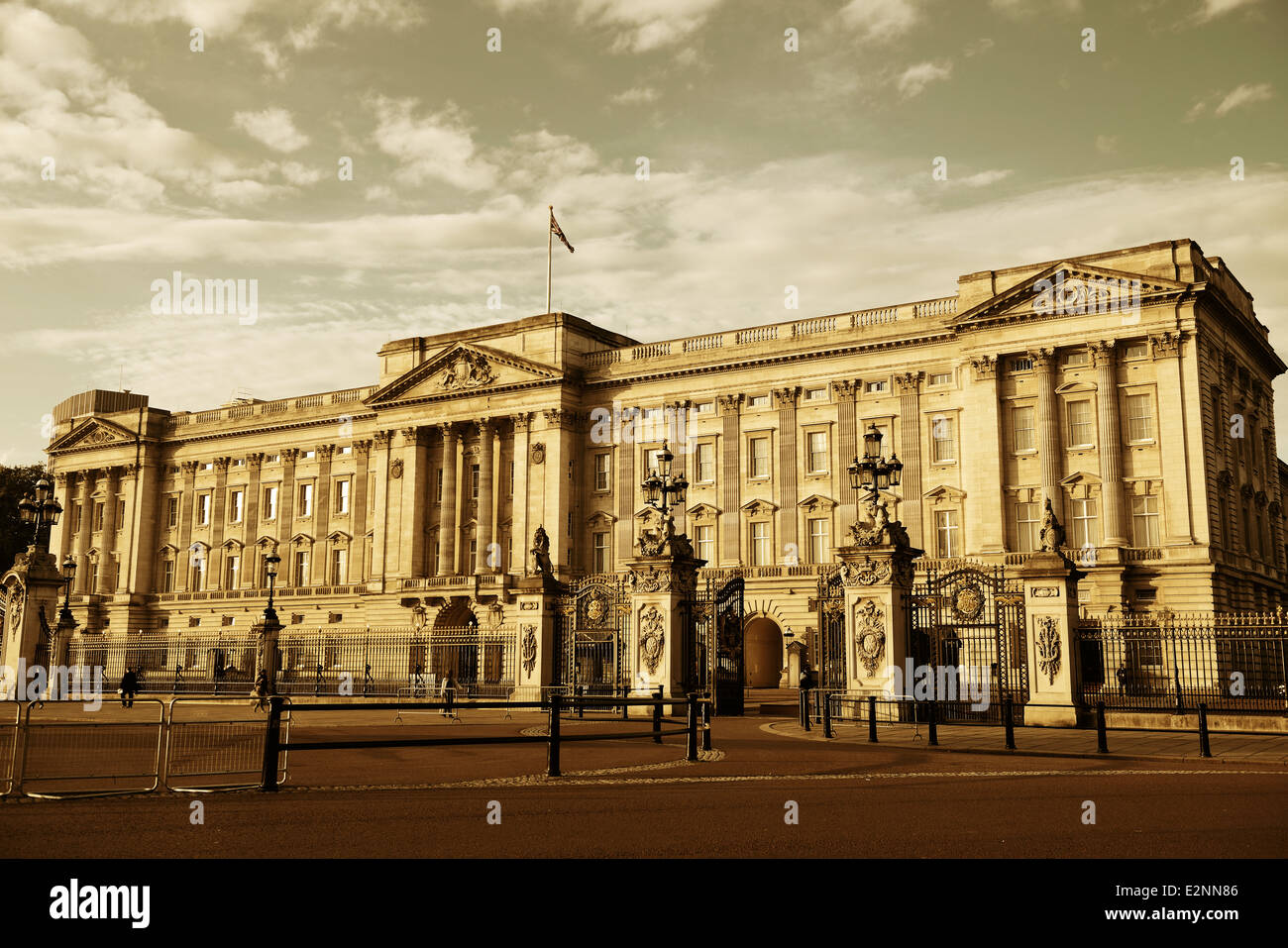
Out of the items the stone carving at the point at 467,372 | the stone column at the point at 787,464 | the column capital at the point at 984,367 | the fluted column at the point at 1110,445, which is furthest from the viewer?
the stone carving at the point at 467,372

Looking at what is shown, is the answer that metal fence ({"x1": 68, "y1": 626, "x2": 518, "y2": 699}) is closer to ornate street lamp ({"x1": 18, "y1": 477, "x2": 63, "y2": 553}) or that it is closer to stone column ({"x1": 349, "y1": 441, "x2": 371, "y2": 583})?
stone column ({"x1": 349, "y1": 441, "x2": 371, "y2": 583})

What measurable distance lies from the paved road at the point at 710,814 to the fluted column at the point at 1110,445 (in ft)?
100

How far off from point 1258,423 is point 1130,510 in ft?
42.0

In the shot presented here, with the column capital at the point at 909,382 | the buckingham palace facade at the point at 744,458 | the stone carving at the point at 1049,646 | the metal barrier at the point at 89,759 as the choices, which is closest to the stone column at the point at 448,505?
the buckingham palace facade at the point at 744,458

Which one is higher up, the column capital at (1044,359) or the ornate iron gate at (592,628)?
the column capital at (1044,359)

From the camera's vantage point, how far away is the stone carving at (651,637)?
89.3 feet

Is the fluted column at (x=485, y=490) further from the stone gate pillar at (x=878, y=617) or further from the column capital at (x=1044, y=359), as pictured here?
the stone gate pillar at (x=878, y=617)

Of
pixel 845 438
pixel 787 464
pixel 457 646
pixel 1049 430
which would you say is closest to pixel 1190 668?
pixel 1049 430

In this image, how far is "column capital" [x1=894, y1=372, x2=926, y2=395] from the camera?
171 ft

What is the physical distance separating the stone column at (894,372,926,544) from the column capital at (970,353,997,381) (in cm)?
320

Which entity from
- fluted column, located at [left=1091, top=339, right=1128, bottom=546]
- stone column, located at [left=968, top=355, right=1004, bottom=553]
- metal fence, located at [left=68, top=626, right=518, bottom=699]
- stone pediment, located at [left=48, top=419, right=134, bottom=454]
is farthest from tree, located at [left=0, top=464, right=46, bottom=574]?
fluted column, located at [left=1091, top=339, right=1128, bottom=546]

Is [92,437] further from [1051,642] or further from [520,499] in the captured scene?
[1051,642]

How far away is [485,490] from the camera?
205ft
